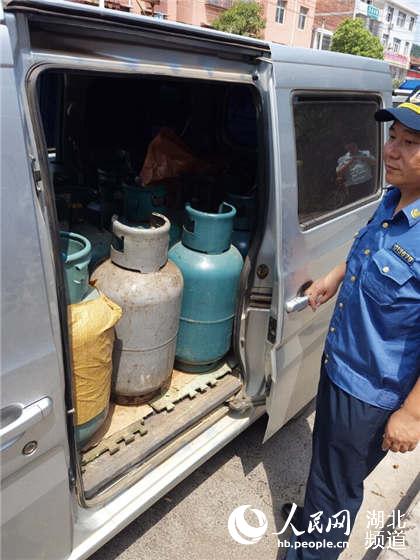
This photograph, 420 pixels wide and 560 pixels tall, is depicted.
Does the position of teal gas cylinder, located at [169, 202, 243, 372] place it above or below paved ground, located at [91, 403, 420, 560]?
above

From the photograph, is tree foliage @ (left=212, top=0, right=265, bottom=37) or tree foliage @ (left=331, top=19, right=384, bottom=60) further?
tree foliage @ (left=331, top=19, right=384, bottom=60)

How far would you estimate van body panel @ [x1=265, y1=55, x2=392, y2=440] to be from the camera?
1937mm

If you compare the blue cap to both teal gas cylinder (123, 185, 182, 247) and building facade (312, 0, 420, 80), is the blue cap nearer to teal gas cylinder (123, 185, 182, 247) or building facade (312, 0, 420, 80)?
teal gas cylinder (123, 185, 182, 247)

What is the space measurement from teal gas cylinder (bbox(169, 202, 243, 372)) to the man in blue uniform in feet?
2.33

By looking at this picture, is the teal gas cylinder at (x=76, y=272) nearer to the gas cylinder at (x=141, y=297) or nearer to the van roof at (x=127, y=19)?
the gas cylinder at (x=141, y=297)

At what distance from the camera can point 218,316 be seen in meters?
2.44

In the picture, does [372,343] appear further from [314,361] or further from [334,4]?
[334,4]

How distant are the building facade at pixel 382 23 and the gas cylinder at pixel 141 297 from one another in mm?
39027

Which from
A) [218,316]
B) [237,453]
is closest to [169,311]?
[218,316]

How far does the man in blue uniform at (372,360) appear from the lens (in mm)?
1528

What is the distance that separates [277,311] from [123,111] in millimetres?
2228

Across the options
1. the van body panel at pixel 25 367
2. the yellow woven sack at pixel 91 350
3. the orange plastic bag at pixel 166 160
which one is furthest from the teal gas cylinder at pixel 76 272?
the orange plastic bag at pixel 166 160

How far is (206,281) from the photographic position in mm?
2334

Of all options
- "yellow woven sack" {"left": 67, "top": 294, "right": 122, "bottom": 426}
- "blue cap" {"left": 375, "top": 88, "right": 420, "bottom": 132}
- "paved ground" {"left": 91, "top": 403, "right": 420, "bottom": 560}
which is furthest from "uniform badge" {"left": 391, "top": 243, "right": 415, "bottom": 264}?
"paved ground" {"left": 91, "top": 403, "right": 420, "bottom": 560}
